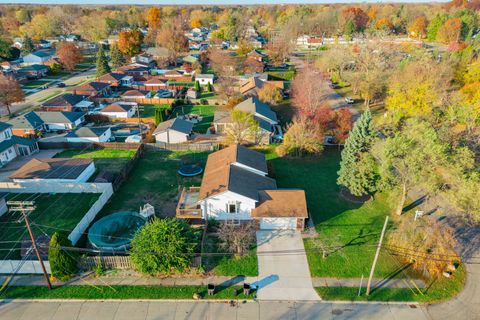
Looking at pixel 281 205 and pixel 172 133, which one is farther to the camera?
pixel 172 133

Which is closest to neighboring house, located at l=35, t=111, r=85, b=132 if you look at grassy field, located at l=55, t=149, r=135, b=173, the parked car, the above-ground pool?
grassy field, located at l=55, t=149, r=135, b=173

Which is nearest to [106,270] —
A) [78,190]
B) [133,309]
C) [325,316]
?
[133,309]

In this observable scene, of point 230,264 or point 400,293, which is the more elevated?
point 400,293

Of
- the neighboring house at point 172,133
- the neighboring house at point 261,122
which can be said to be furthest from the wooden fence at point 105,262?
the neighboring house at point 261,122

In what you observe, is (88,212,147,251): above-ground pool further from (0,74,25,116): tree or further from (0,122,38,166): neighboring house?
(0,74,25,116): tree

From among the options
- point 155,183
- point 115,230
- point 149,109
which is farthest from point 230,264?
point 149,109

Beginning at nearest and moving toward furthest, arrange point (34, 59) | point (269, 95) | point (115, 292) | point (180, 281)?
1. point (115, 292)
2. point (180, 281)
3. point (269, 95)
4. point (34, 59)

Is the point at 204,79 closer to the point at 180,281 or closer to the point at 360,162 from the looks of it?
the point at 360,162
